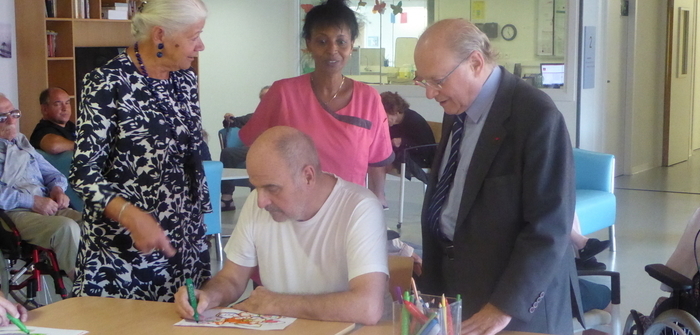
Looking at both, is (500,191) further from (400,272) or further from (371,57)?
(371,57)

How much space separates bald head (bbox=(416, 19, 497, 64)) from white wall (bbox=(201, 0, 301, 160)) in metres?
8.02

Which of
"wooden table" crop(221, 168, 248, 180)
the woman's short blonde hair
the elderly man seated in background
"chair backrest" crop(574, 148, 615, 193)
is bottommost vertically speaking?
"wooden table" crop(221, 168, 248, 180)

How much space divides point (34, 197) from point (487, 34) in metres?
5.81

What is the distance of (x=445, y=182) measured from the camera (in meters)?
2.27

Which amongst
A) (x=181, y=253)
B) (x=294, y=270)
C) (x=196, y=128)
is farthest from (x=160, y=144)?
(x=294, y=270)

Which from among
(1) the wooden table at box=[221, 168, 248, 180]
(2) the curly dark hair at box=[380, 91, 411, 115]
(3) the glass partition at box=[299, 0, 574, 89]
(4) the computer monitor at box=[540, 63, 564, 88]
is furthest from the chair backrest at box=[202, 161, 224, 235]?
(4) the computer monitor at box=[540, 63, 564, 88]

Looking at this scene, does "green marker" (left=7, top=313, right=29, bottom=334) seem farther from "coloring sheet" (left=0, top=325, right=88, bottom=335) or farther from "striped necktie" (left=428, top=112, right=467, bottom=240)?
"striped necktie" (left=428, top=112, right=467, bottom=240)

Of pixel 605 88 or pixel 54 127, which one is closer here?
pixel 54 127

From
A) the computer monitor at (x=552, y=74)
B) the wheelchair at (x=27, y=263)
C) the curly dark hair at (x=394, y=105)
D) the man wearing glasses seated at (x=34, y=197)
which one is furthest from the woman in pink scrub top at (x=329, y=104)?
the computer monitor at (x=552, y=74)

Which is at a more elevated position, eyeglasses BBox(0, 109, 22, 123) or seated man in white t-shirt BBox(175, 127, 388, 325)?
eyeglasses BBox(0, 109, 22, 123)

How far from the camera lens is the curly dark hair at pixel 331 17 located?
9.65 feet

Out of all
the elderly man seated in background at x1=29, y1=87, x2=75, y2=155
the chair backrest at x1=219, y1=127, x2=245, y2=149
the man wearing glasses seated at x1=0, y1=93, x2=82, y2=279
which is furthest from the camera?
the chair backrest at x1=219, y1=127, x2=245, y2=149

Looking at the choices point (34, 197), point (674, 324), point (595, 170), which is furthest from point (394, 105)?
point (674, 324)

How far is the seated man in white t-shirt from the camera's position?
2.16 meters
